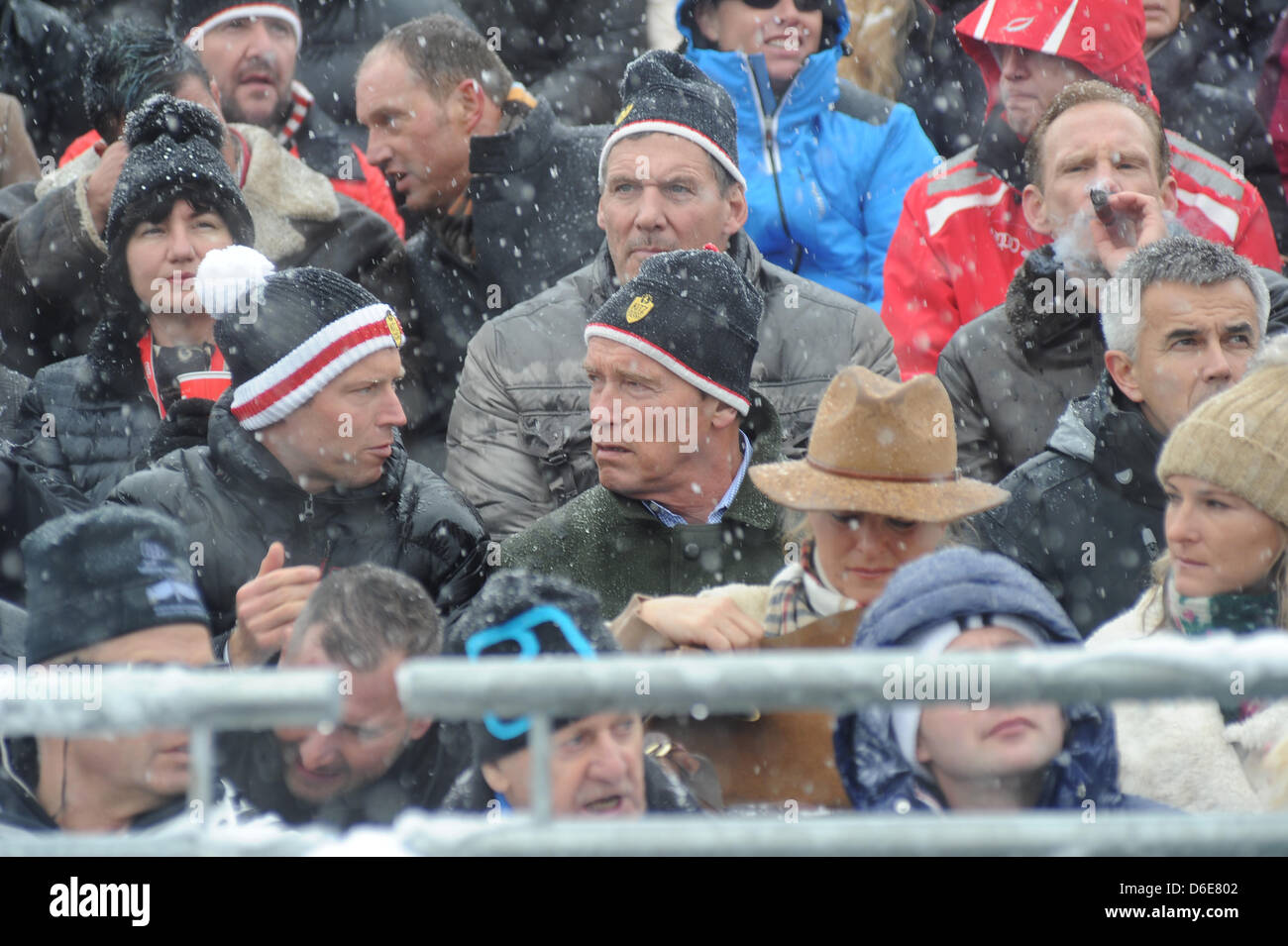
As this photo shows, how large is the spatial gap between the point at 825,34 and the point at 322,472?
107 inches

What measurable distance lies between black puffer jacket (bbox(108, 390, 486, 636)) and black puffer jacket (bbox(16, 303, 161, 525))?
26.2 inches

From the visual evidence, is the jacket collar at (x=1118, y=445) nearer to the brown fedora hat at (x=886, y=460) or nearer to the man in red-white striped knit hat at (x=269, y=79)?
the brown fedora hat at (x=886, y=460)

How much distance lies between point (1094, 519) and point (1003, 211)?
154cm

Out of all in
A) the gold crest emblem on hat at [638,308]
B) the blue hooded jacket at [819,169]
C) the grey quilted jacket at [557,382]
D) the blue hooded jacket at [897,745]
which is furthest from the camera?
the blue hooded jacket at [819,169]

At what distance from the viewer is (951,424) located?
3900mm

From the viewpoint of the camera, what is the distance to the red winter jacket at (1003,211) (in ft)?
18.0

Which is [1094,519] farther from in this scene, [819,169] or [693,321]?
[819,169]

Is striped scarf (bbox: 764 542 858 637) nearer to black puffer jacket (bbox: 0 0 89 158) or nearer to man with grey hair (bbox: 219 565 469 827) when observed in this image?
man with grey hair (bbox: 219 565 469 827)

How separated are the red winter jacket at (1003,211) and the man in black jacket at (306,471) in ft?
5.93

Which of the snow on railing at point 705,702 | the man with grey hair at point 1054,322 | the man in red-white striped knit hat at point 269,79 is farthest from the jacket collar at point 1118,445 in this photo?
the man in red-white striped knit hat at point 269,79

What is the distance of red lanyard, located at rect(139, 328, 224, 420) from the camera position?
4998mm

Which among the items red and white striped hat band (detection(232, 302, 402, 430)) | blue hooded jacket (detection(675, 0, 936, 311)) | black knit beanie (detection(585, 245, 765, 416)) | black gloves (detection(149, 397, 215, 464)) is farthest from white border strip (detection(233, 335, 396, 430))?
blue hooded jacket (detection(675, 0, 936, 311))

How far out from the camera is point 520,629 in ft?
10.1
